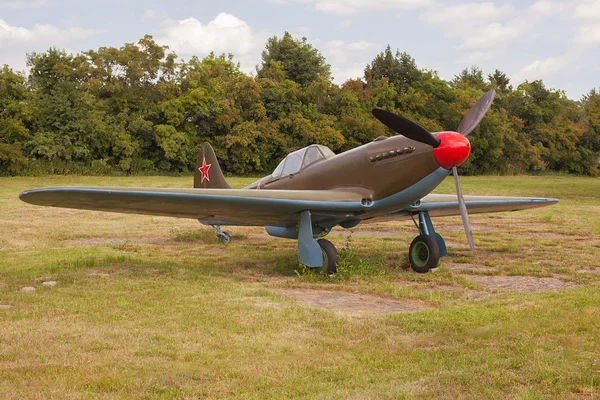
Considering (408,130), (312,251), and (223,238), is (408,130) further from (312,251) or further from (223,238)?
(223,238)

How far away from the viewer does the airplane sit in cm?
761

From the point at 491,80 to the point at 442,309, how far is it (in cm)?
6209

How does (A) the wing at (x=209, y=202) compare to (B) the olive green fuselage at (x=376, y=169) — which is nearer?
(A) the wing at (x=209, y=202)

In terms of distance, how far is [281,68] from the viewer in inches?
1805

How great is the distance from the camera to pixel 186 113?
132 feet

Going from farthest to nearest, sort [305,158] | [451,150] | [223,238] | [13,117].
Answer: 1. [13,117]
2. [223,238]
3. [305,158]
4. [451,150]

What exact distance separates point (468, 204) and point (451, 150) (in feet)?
8.98

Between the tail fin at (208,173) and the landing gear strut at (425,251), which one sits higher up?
the tail fin at (208,173)

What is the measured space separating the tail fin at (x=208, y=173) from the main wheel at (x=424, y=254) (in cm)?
443

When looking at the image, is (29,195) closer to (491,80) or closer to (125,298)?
(125,298)

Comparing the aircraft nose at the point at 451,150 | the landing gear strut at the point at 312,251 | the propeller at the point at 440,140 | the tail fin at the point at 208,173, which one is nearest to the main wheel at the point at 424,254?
the propeller at the point at 440,140

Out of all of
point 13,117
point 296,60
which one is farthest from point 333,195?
point 296,60

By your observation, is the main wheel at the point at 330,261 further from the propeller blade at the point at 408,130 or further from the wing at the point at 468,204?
the propeller blade at the point at 408,130

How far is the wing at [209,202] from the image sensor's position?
7.20 m
